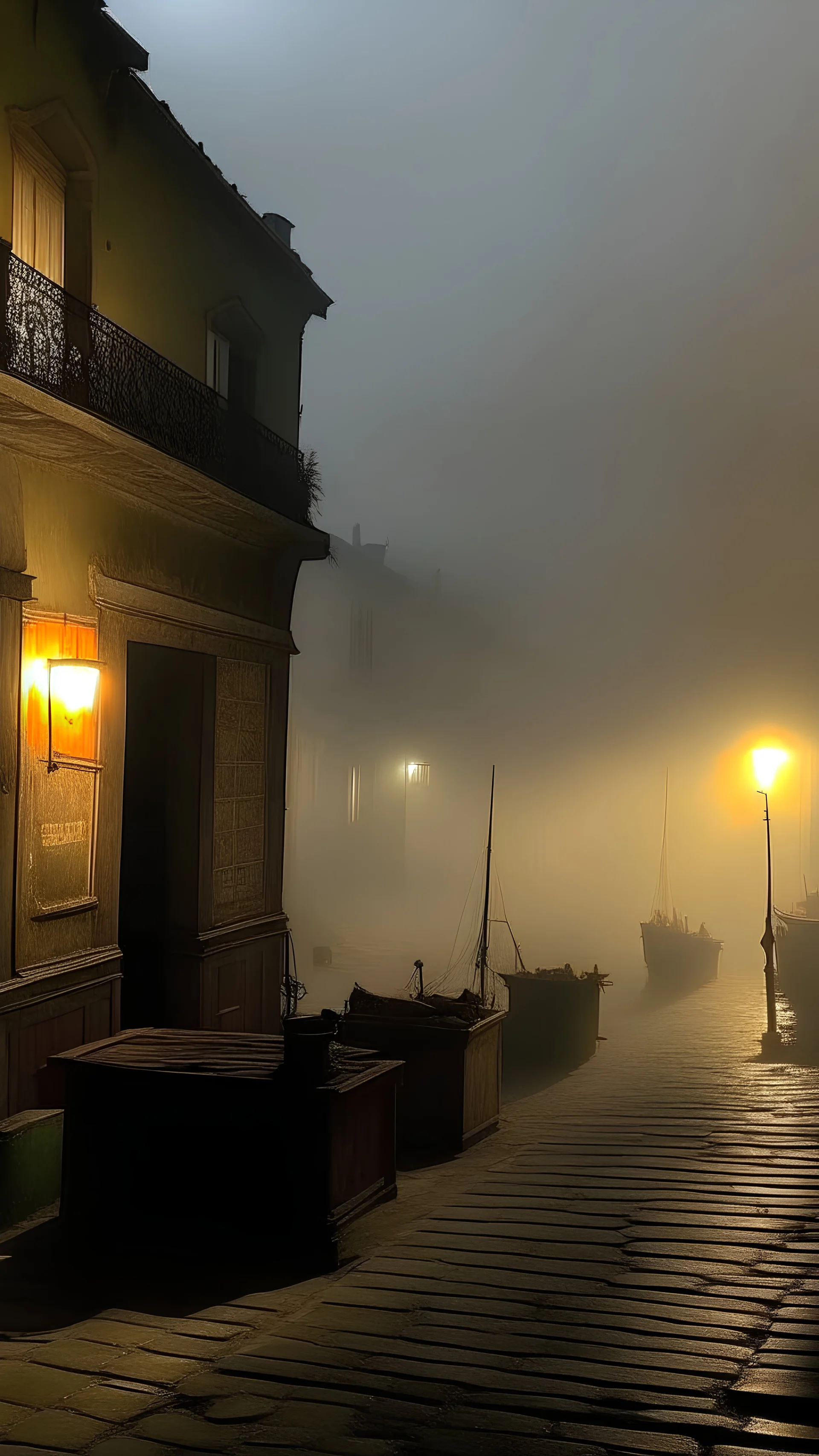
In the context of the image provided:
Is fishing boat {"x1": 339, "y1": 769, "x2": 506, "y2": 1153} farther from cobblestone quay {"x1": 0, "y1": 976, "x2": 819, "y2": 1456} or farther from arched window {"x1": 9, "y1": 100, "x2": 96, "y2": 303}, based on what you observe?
arched window {"x1": 9, "y1": 100, "x2": 96, "y2": 303}

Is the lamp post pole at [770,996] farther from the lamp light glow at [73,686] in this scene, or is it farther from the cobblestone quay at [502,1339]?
the lamp light glow at [73,686]

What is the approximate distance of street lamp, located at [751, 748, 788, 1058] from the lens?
19719mm

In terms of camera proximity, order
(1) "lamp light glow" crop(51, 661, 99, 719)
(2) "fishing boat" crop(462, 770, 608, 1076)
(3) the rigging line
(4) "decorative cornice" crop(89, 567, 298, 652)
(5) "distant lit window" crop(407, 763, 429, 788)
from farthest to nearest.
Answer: (5) "distant lit window" crop(407, 763, 429, 788) → (3) the rigging line → (2) "fishing boat" crop(462, 770, 608, 1076) → (4) "decorative cornice" crop(89, 567, 298, 652) → (1) "lamp light glow" crop(51, 661, 99, 719)

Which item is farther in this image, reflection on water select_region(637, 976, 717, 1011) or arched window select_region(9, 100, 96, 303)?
reflection on water select_region(637, 976, 717, 1011)

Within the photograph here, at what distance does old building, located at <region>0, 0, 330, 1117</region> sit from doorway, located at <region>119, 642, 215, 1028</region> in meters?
0.03

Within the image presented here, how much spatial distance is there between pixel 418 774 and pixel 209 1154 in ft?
145

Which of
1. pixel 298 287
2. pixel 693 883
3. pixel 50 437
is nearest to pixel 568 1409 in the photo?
pixel 50 437

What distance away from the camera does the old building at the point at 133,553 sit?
372 inches

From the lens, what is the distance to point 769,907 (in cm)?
2228

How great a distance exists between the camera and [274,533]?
1344 centimetres

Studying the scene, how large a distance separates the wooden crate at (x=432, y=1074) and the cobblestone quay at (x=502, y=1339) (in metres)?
1.71

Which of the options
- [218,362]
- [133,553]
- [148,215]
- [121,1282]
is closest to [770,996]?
[218,362]

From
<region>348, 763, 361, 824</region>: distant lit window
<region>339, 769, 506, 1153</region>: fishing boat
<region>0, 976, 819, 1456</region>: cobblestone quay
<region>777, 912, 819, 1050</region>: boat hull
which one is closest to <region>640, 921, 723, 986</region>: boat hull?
<region>777, 912, 819, 1050</region>: boat hull

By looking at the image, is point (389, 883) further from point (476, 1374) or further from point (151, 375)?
→ point (476, 1374)
